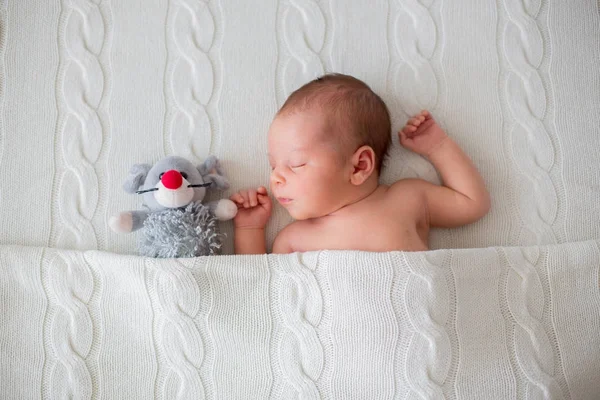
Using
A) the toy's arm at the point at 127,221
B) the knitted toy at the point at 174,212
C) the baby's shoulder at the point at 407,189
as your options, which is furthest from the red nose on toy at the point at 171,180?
the baby's shoulder at the point at 407,189

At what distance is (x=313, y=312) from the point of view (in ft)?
3.79

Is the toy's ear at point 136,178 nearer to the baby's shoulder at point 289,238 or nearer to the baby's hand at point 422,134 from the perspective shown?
the baby's shoulder at point 289,238

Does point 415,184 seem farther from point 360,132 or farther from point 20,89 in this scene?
point 20,89

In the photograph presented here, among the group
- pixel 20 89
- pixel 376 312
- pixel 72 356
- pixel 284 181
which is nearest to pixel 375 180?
pixel 284 181

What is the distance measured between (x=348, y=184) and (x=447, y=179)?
0.85ft

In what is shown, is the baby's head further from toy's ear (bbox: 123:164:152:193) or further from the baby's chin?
toy's ear (bbox: 123:164:152:193)

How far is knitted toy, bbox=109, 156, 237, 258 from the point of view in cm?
118

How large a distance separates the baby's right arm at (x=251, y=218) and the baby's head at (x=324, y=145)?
6cm

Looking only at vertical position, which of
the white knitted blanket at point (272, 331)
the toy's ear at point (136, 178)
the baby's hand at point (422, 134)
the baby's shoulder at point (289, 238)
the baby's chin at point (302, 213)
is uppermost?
the baby's hand at point (422, 134)

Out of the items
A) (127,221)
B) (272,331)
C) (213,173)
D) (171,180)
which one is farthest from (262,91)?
(272,331)

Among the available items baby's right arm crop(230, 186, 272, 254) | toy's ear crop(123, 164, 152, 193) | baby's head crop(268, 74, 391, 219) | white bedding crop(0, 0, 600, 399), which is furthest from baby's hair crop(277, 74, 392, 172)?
toy's ear crop(123, 164, 152, 193)

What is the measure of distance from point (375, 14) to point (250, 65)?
14.1 inches

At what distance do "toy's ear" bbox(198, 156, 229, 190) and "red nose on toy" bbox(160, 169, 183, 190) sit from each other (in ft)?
0.32

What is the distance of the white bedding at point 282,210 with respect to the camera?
114 centimetres
